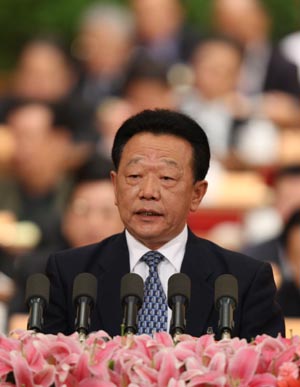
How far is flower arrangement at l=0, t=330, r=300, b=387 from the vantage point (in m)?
2.46

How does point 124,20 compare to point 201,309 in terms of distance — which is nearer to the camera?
point 201,309

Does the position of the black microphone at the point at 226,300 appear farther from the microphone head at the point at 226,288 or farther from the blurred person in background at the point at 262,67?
the blurred person in background at the point at 262,67

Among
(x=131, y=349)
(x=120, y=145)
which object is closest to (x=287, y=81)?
(x=120, y=145)

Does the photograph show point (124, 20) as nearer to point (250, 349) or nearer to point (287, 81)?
point (287, 81)

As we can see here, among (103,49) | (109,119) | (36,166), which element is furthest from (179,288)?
(103,49)

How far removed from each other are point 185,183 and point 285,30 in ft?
22.4

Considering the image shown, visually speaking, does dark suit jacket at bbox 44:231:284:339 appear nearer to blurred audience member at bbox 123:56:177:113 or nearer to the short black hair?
the short black hair

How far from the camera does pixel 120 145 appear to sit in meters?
3.10

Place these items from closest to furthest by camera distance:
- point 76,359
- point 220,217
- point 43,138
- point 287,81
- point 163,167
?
point 76,359 → point 163,167 → point 220,217 → point 43,138 → point 287,81

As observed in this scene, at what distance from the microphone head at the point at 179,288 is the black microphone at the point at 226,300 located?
59mm

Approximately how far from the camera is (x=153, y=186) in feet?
9.76

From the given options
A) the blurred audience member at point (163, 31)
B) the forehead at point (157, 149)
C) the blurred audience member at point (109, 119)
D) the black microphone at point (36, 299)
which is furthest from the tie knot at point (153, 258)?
the blurred audience member at point (163, 31)

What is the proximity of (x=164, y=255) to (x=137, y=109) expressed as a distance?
→ 5.59 m

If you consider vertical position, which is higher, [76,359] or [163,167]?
[163,167]
